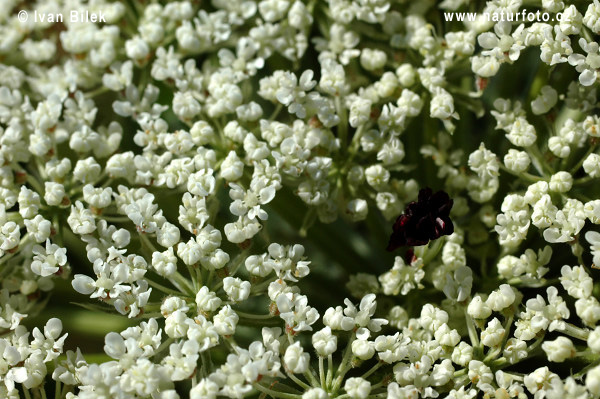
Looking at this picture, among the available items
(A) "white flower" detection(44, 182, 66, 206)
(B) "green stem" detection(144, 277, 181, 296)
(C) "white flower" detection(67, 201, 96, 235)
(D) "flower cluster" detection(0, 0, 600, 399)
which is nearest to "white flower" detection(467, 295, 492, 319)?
(D) "flower cluster" detection(0, 0, 600, 399)

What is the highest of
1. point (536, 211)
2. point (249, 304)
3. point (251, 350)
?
point (536, 211)

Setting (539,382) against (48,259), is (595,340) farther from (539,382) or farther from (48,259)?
(48,259)

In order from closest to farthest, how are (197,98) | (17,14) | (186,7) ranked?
1. (197,98)
2. (186,7)
3. (17,14)

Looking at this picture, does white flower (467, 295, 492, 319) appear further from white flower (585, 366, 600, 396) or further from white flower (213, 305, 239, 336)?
white flower (213, 305, 239, 336)

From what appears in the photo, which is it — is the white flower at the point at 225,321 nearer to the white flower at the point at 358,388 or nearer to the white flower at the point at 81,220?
the white flower at the point at 358,388

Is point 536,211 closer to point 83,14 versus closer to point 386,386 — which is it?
point 386,386

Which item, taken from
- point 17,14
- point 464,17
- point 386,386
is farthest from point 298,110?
point 17,14

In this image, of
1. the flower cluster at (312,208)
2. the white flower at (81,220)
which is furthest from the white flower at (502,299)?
the white flower at (81,220)

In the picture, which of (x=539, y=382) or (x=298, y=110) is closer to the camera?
(x=539, y=382)
